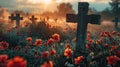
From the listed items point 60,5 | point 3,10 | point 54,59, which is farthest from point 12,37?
point 60,5

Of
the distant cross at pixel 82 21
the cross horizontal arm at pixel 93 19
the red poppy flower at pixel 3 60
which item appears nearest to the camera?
the red poppy flower at pixel 3 60

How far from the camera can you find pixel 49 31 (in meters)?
19.3

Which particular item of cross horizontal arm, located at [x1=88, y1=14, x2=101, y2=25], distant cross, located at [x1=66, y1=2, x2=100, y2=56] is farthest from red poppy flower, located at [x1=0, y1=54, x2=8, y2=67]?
cross horizontal arm, located at [x1=88, y1=14, x2=101, y2=25]

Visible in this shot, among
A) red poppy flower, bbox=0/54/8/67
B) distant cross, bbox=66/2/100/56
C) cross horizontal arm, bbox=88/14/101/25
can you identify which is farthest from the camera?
cross horizontal arm, bbox=88/14/101/25

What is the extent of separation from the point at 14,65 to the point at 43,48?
8.53 meters

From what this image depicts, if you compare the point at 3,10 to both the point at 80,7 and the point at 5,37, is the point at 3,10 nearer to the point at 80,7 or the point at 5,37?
the point at 5,37

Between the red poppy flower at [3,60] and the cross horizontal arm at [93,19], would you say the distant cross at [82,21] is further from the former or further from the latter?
the red poppy flower at [3,60]

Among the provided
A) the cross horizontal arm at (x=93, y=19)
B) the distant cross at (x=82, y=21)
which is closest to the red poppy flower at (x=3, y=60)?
the distant cross at (x=82, y=21)

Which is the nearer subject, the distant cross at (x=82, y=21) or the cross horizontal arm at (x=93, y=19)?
the distant cross at (x=82, y=21)

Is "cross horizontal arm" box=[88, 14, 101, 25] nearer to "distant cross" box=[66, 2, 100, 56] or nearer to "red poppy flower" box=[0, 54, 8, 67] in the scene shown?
"distant cross" box=[66, 2, 100, 56]

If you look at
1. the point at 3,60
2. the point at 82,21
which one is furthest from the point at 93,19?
the point at 3,60

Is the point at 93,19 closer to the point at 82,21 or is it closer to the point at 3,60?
the point at 82,21

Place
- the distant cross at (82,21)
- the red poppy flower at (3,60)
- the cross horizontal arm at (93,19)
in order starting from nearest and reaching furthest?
the red poppy flower at (3,60) < the distant cross at (82,21) < the cross horizontal arm at (93,19)

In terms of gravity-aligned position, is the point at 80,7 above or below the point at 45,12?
above
